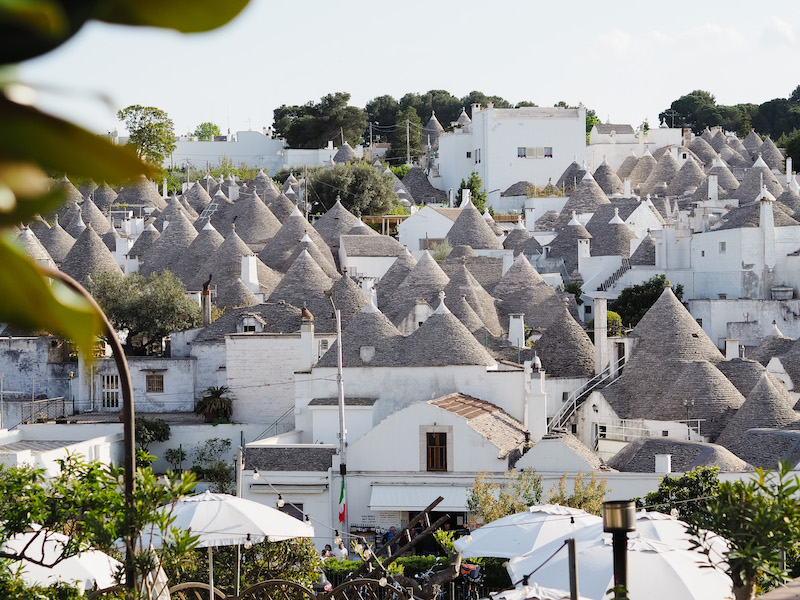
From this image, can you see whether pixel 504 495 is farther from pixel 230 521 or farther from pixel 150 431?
pixel 150 431

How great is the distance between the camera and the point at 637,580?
11.8 meters

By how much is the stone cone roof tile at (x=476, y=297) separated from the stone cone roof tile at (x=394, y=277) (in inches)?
97.9

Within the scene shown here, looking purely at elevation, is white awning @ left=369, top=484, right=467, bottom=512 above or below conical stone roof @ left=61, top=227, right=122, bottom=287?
below

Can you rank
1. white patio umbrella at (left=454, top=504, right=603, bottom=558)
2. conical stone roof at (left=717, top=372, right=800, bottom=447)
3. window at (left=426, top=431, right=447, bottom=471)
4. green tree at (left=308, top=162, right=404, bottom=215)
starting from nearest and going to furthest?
white patio umbrella at (left=454, top=504, right=603, bottom=558) < window at (left=426, top=431, right=447, bottom=471) < conical stone roof at (left=717, top=372, right=800, bottom=447) < green tree at (left=308, top=162, right=404, bottom=215)

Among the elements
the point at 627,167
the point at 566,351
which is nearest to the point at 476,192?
the point at 627,167

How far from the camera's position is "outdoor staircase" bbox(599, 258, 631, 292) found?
4941 cm

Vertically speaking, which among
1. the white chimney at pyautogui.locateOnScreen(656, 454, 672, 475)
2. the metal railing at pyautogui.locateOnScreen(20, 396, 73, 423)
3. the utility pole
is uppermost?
the utility pole

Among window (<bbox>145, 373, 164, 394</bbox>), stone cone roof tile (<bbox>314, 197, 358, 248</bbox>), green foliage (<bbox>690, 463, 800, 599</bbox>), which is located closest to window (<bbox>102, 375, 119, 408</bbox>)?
window (<bbox>145, 373, 164, 394</bbox>)

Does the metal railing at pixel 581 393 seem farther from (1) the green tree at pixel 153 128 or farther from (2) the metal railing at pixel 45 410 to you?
(1) the green tree at pixel 153 128

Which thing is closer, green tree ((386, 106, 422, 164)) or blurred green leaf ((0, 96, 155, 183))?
blurred green leaf ((0, 96, 155, 183))

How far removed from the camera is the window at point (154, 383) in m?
36.4

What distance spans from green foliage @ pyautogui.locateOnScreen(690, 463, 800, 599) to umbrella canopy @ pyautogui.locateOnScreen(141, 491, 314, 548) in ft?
22.9

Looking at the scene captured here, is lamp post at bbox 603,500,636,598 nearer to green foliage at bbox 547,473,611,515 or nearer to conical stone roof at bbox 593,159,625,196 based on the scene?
green foliage at bbox 547,473,611,515

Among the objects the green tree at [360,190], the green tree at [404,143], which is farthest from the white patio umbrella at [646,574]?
the green tree at [404,143]
